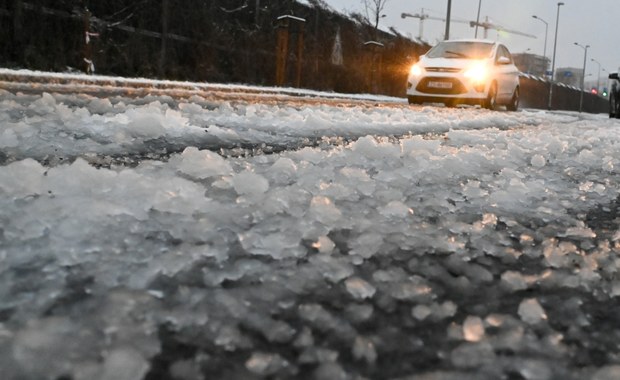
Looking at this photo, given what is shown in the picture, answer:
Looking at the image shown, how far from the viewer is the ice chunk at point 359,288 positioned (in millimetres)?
612

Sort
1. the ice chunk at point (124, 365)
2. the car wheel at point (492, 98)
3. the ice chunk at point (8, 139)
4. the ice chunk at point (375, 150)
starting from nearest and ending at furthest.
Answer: the ice chunk at point (124, 365) → the ice chunk at point (8, 139) → the ice chunk at point (375, 150) → the car wheel at point (492, 98)

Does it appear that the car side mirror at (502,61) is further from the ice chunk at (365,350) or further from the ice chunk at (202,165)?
the ice chunk at (365,350)

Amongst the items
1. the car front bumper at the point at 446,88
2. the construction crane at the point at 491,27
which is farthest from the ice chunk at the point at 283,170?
the construction crane at the point at 491,27

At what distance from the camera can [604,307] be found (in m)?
0.63

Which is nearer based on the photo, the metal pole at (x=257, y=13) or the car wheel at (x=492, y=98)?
the car wheel at (x=492, y=98)

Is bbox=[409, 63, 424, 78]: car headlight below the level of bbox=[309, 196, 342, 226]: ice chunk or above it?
above

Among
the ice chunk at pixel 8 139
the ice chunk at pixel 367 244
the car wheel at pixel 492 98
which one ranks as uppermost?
the car wheel at pixel 492 98

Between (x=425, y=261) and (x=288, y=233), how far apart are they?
196 millimetres

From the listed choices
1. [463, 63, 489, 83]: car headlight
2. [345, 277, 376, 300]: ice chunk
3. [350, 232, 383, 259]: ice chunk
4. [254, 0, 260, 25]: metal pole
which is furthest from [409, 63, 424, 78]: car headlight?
[345, 277, 376, 300]: ice chunk

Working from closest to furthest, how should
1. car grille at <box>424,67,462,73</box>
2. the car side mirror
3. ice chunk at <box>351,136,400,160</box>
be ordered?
ice chunk at <box>351,136,400,160</box>
car grille at <box>424,67,462,73</box>
the car side mirror

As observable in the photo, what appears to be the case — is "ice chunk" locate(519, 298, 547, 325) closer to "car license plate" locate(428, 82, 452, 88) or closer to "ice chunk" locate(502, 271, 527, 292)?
"ice chunk" locate(502, 271, 527, 292)

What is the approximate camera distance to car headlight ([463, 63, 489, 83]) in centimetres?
927

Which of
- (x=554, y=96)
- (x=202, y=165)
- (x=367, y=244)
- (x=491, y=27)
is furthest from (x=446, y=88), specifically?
(x=491, y=27)

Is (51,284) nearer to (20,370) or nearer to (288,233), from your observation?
(20,370)
